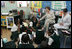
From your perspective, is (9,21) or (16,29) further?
(9,21)

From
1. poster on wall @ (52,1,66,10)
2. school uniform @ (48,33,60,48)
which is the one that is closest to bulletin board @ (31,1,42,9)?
poster on wall @ (52,1,66,10)

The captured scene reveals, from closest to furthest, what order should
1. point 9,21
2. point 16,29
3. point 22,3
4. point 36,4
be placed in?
point 16,29
point 9,21
point 36,4
point 22,3

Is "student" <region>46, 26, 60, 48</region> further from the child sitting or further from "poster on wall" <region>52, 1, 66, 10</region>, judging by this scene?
"poster on wall" <region>52, 1, 66, 10</region>

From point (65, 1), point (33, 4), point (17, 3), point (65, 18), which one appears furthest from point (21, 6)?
point (65, 18)

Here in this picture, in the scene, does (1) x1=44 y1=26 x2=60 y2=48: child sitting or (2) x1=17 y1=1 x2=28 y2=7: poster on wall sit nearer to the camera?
(1) x1=44 y1=26 x2=60 y2=48: child sitting

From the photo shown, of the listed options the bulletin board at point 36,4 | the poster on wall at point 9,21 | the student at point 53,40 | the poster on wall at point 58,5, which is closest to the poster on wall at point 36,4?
the bulletin board at point 36,4

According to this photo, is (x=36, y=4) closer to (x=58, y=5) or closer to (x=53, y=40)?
(x=58, y=5)

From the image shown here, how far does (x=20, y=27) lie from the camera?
3283 mm

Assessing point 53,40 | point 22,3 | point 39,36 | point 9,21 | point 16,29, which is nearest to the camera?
point 53,40

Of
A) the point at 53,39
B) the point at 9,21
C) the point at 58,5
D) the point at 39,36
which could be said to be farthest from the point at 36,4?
the point at 53,39

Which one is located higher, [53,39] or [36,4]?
[36,4]

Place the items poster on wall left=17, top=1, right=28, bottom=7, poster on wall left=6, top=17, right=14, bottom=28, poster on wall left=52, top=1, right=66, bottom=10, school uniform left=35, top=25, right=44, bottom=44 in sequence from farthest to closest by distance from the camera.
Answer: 1. poster on wall left=17, top=1, right=28, bottom=7
2. poster on wall left=6, top=17, right=14, bottom=28
3. poster on wall left=52, top=1, right=66, bottom=10
4. school uniform left=35, top=25, right=44, bottom=44

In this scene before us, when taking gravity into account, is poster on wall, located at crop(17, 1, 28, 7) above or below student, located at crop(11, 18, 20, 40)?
above

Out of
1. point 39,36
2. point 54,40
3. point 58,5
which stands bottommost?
point 39,36
